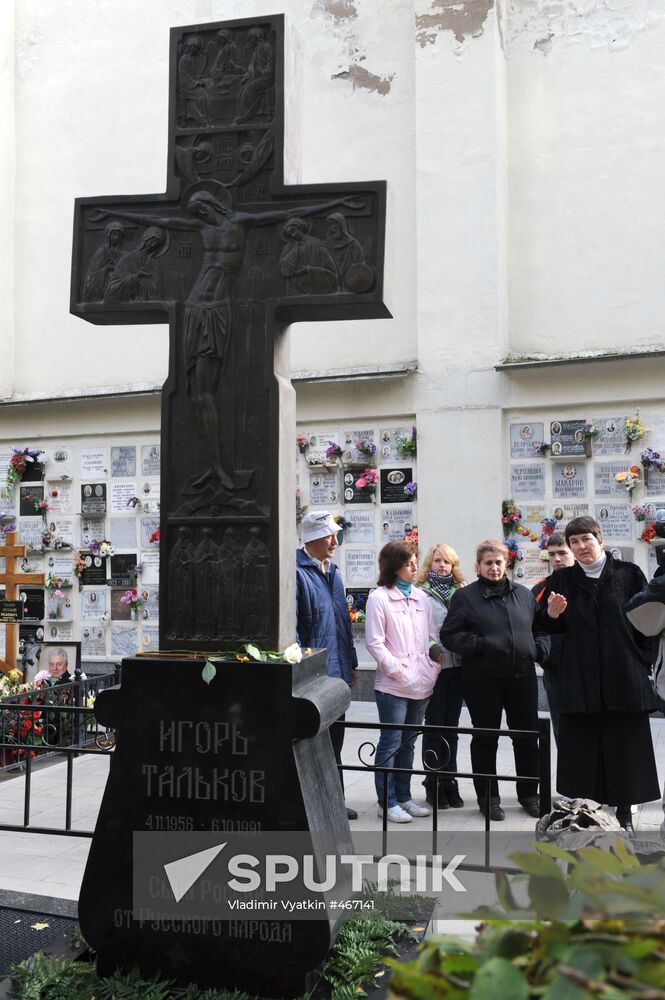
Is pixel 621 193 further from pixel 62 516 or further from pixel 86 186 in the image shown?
pixel 62 516

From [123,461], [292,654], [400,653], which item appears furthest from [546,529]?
[292,654]

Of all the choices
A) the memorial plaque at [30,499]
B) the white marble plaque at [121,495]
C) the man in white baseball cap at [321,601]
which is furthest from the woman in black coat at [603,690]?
the memorial plaque at [30,499]

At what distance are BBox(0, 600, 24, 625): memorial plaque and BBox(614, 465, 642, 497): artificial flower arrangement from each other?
603 cm

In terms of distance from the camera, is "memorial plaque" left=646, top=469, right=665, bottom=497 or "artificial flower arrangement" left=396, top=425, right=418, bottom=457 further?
"artificial flower arrangement" left=396, top=425, right=418, bottom=457

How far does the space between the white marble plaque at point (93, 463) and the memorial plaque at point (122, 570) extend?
1.01 m

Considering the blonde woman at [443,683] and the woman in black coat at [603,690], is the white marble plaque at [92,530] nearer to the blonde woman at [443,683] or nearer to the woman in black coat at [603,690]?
the blonde woman at [443,683]

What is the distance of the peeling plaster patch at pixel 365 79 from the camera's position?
1023cm

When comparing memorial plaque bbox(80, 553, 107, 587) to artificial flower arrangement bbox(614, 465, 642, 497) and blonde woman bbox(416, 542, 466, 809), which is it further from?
artificial flower arrangement bbox(614, 465, 642, 497)

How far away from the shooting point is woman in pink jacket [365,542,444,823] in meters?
5.82

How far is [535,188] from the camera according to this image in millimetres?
9727

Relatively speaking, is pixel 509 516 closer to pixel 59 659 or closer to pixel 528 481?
pixel 528 481

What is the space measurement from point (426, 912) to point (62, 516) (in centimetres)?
864

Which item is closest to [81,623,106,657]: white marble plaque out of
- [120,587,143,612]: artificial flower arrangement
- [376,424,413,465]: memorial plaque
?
[120,587,143,612]: artificial flower arrangement

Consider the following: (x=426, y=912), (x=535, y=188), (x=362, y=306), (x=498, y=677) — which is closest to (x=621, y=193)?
(x=535, y=188)
